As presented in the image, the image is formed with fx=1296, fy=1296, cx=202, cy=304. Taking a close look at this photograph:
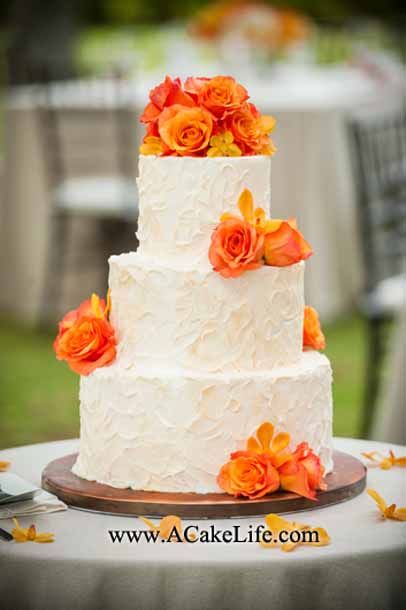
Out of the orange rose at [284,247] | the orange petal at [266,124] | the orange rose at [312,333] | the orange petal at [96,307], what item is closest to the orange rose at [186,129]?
the orange petal at [266,124]

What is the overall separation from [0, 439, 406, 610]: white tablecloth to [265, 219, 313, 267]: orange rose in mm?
474

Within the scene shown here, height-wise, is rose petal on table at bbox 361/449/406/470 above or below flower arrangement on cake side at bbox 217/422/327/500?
below

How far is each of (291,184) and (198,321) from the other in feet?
17.3

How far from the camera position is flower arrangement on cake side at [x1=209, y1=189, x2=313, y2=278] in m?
2.23

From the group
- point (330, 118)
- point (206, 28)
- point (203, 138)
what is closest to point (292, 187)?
point (330, 118)

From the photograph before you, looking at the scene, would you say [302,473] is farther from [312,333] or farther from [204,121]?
[204,121]

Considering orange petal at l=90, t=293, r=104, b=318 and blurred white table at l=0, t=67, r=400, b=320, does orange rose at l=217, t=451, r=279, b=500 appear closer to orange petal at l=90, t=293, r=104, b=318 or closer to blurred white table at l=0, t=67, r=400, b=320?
orange petal at l=90, t=293, r=104, b=318

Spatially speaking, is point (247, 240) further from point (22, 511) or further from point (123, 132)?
point (123, 132)

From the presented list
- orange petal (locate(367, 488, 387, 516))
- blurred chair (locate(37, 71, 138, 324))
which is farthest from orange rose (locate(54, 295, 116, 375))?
blurred chair (locate(37, 71, 138, 324))

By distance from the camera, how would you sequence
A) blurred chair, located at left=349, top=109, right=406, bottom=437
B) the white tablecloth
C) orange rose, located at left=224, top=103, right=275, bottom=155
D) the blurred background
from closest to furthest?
the white tablecloth → orange rose, located at left=224, top=103, right=275, bottom=155 → blurred chair, located at left=349, top=109, right=406, bottom=437 → the blurred background

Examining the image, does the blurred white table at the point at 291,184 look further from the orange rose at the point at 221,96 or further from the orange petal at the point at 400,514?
the orange petal at the point at 400,514

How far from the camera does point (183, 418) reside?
228 centimetres

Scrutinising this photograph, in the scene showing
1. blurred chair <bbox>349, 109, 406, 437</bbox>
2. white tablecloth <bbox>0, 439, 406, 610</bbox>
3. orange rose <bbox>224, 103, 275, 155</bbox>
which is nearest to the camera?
white tablecloth <bbox>0, 439, 406, 610</bbox>

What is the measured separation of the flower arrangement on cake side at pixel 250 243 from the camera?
7.33 feet
